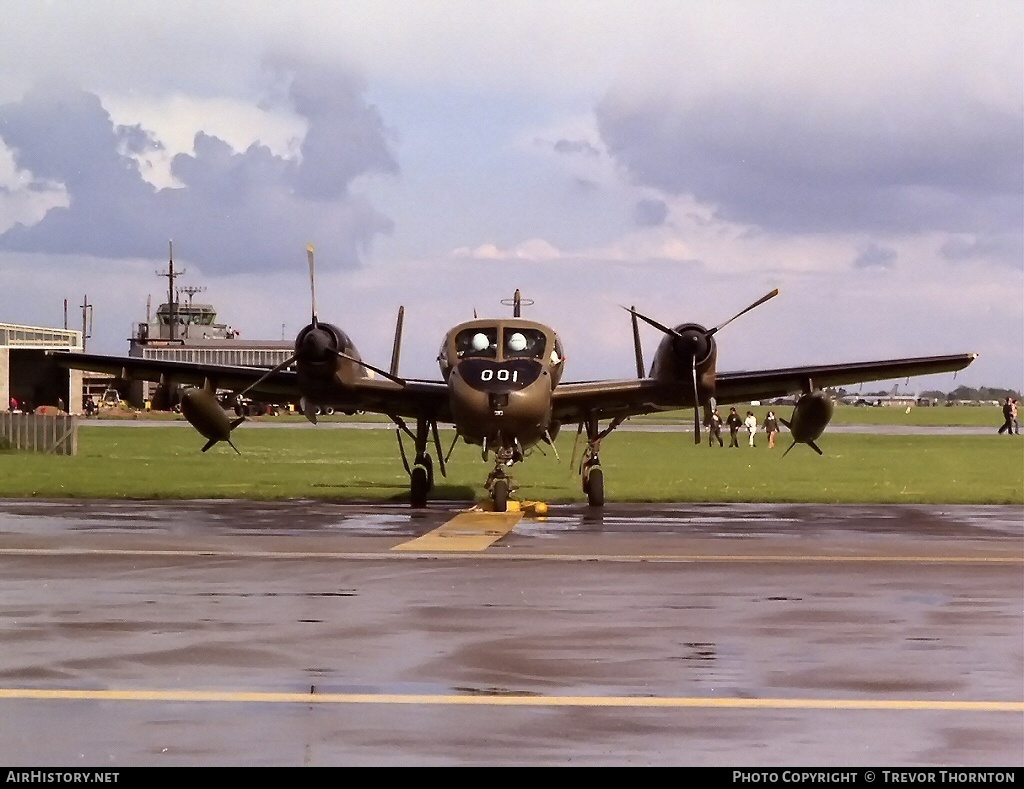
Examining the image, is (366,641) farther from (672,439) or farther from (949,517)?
(672,439)

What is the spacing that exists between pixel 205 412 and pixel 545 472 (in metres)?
15.3

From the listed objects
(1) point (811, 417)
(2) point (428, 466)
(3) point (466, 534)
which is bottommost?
(3) point (466, 534)

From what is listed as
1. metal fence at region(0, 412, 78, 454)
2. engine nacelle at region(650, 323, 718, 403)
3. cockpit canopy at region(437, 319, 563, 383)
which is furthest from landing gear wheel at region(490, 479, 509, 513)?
metal fence at region(0, 412, 78, 454)

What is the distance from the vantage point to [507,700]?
28.4ft

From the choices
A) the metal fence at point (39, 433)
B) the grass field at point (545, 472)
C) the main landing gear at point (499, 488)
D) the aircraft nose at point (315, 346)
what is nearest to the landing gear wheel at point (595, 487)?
the grass field at point (545, 472)

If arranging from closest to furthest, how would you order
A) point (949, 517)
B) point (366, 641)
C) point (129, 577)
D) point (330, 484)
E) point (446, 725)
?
point (446, 725)
point (366, 641)
point (129, 577)
point (949, 517)
point (330, 484)

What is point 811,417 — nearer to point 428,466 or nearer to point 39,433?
point 428,466

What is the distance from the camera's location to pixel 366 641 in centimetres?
1077

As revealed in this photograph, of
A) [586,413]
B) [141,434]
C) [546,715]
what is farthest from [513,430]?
[141,434]

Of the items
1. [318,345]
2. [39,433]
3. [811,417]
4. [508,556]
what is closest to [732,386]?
[811,417]

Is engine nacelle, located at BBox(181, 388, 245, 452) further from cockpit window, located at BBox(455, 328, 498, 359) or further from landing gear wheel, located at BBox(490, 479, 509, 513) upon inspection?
landing gear wheel, located at BBox(490, 479, 509, 513)

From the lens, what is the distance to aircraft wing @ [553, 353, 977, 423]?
27375mm

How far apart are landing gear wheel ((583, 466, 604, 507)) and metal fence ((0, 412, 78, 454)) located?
24.2 meters

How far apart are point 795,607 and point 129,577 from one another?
20.7 feet
